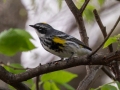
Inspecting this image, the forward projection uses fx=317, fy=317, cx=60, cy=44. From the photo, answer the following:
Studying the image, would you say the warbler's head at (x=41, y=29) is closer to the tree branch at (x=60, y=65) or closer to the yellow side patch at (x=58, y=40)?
the yellow side patch at (x=58, y=40)

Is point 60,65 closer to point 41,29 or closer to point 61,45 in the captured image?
point 61,45

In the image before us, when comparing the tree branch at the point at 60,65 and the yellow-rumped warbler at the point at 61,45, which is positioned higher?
the tree branch at the point at 60,65

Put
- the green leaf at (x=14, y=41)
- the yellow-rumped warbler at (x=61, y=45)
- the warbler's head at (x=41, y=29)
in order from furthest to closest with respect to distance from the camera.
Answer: the warbler's head at (x=41, y=29) < the yellow-rumped warbler at (x=61, y=45) < the green leaf at (x=14, y=41)

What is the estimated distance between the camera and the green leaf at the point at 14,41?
1.16 meters

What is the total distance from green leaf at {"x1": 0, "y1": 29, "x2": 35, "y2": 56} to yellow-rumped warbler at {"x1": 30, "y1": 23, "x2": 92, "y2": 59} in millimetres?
256

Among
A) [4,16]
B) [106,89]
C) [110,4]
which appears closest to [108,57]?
[106,89]

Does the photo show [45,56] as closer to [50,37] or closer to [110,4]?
[110,4]

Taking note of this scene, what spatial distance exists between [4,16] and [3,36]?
1.58 meters

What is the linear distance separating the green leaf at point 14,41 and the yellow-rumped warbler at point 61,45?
0.26 metres

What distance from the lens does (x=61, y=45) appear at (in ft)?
4.84

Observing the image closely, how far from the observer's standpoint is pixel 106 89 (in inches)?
36.3

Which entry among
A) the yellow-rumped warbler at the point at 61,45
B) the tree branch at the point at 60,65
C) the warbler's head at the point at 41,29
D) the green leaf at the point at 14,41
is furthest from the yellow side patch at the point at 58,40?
the tree branch at the point at 60,65

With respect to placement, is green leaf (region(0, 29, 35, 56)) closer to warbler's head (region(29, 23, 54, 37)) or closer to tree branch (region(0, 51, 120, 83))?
tree branch (region(0, 51, 120, 83))

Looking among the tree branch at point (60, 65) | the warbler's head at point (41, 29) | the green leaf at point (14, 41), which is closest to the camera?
the tree branch at point (60, 65)
